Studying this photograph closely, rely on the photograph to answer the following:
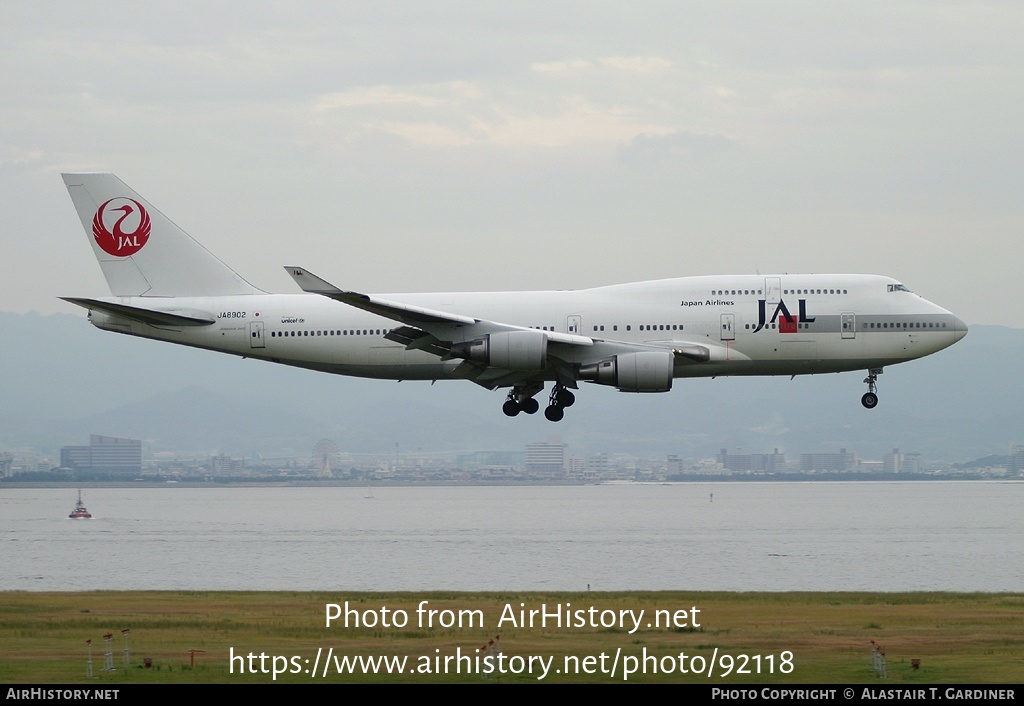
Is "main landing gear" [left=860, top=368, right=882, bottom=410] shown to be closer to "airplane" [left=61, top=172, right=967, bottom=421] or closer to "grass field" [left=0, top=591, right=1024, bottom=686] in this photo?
"airplane" [left=61, top=172, right=967, bottom=421]

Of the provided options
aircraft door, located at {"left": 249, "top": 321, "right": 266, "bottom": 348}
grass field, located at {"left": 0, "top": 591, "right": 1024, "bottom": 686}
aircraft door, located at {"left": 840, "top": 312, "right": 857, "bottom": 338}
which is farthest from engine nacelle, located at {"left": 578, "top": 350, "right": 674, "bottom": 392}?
aircraft door, located at {"left": 249, "top": 321, "right": 266, "bottom": 348}

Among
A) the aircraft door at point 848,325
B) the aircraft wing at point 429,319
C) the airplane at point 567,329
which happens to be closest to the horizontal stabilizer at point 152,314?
the airplane at point 567,329

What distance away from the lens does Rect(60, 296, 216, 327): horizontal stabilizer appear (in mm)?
58719

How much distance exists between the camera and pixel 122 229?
65.5 meters

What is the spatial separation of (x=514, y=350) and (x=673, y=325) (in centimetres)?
746

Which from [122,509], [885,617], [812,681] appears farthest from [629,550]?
[122,509]

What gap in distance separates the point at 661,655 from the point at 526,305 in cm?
2349

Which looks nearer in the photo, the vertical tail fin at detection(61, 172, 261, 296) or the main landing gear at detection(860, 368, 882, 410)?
the main landing gear at detection(860, 368, 882, 410)

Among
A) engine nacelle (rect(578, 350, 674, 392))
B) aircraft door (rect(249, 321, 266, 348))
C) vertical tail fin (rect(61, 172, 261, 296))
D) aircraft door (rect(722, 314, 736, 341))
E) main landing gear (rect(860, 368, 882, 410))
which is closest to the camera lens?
engine nacelle (rect(578, 350, 674, 392))

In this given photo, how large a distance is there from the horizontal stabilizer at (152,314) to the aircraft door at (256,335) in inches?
72.4

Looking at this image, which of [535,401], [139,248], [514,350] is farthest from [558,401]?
[139,248]

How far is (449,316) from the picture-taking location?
55312mm

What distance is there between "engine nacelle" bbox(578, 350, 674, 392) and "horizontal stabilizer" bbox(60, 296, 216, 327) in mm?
18593
